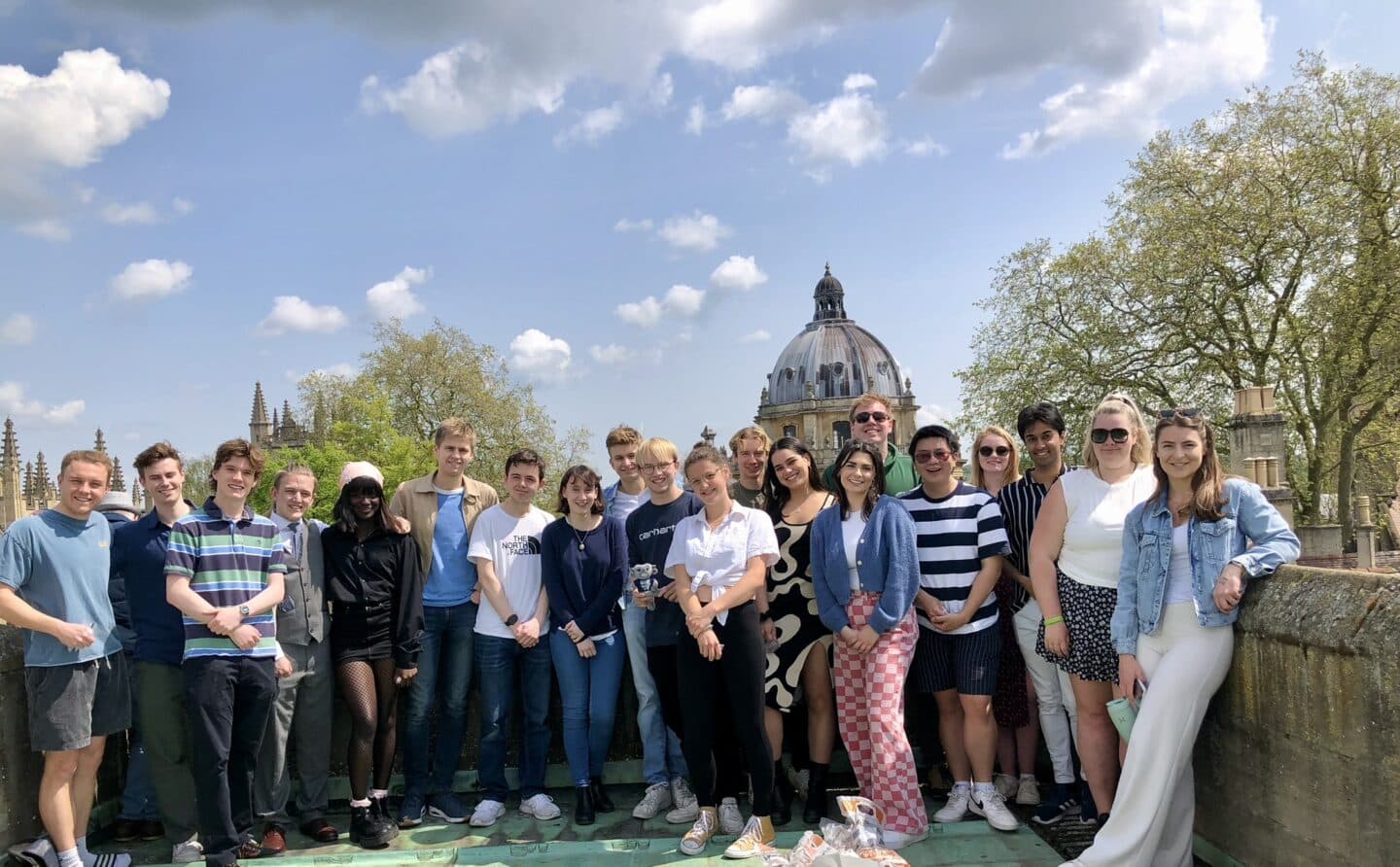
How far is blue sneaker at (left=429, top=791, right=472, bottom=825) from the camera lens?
16.3 ft

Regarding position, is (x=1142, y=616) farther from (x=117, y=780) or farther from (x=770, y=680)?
(x=117, y=780)

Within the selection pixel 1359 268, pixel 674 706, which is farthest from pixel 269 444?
pixel 674 706

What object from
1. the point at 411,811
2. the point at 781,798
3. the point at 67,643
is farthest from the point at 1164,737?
the point at 67,643

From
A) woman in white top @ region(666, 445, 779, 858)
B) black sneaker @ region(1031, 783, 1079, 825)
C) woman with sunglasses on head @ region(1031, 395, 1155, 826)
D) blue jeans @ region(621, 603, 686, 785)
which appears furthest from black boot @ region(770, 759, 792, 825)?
woman with sunglasses on head @ region(1031, 395, 1155, 826)

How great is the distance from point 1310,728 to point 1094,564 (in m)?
1.08

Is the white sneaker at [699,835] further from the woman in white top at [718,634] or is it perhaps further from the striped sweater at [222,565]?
the striped sweater at [222,565]

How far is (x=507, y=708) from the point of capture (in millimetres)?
5117

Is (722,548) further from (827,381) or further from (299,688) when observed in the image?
(827,381)

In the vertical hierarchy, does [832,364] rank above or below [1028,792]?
above

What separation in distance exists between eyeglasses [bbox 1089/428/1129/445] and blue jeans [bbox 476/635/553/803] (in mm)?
2991

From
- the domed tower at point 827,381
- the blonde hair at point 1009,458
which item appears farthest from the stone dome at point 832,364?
the blonde hair at point 1009,458

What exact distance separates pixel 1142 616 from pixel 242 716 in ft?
13.5

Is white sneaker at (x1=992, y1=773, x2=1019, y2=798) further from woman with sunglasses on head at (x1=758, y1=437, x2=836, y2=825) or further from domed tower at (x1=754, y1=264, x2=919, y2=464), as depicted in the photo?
domed tower at (x1=754, y1=264, x2=919, y2=464)

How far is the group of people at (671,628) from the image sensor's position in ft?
13.4
